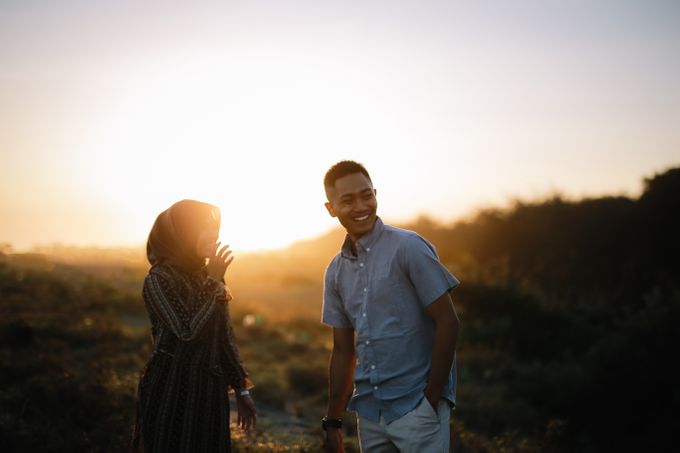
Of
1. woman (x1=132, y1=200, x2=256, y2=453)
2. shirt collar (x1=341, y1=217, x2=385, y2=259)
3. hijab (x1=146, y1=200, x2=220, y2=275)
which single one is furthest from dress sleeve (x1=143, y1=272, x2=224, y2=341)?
shirt collar (x1=341, y1=217, x2=385, y2=259)

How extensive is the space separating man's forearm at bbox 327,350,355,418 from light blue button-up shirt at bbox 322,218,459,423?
21 centimetres

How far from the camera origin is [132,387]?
6781 mm

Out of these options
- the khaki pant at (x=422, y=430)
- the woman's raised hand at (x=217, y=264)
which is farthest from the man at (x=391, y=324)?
the woman's raised hand at (x=217, y=264)

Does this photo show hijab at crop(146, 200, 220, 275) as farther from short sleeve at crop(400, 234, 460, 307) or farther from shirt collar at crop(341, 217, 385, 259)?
short sleeve at crop(400, 234, 460, 307)

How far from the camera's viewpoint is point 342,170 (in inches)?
133

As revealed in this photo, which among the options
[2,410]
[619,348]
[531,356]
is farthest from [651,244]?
[2,410]

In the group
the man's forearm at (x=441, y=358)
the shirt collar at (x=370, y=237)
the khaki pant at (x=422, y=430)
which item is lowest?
the khaki pant at (x=422, y=430)

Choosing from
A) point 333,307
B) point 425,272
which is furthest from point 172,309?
point 425,272

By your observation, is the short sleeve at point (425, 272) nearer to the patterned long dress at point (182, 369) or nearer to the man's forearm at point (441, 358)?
the man's forearm at point (441, 358)

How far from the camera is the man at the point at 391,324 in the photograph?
3023 millimetres

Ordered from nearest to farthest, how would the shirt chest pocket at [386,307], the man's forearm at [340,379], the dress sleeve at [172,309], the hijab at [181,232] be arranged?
the shirt chest pocket at [386,307], the dress sleeve at [172,309], the hijab at [181,232], the man's forearm at [340,379]

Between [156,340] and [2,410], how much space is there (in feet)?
11.0

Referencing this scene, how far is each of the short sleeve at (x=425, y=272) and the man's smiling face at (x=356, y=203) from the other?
0.29m

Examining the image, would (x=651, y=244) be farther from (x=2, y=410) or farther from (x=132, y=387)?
(x=2, y=410)
